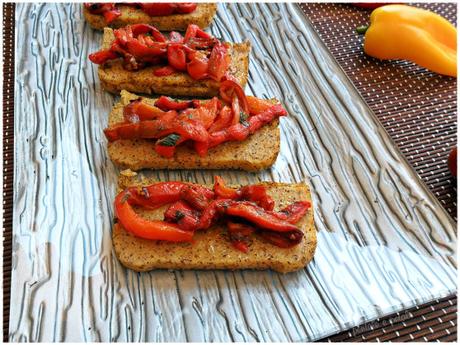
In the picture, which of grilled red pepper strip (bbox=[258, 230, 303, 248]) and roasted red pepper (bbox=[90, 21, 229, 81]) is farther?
roasted red pepper (bbox=[90, 21, 229, 81])

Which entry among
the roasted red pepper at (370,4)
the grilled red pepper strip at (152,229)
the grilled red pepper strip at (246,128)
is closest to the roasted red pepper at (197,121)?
the grilled red pepper strip at (246,128)

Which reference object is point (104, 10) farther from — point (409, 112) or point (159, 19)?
point (409, 112)

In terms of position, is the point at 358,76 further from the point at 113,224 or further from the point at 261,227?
the point at 113,224

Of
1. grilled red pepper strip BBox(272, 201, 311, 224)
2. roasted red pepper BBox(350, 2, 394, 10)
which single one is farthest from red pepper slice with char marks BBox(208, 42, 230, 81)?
roasted red pepper BBox(350, 2, 394, 10)

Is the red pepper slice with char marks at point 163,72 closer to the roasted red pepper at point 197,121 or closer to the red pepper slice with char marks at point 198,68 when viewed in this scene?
the red pepper slice with char marks at point 198,68

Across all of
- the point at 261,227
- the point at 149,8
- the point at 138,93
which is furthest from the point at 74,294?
the point at 149,8

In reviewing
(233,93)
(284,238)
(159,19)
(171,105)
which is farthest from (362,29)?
(284,238)

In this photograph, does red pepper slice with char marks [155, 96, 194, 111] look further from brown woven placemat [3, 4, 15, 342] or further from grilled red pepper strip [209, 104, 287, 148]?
brown woven placemat [3, 4, 15, 342]
